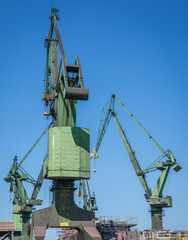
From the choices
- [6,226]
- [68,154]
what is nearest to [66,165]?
[68,154]

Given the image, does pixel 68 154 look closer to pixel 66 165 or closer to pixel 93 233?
pixel 66 165

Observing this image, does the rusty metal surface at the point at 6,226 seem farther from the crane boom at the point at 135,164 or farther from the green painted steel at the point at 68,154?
the crane boom at the point at 135,164

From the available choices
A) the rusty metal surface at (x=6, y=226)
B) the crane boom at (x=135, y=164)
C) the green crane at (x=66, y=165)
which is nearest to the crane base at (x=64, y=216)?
the green crane at (x=66, y=165)

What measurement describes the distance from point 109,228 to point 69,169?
25.4m

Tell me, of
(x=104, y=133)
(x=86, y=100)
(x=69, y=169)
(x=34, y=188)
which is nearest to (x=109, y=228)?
(x=34, y=188)

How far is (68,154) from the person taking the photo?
39719mm

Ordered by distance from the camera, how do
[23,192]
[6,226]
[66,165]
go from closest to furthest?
[6,226] < [66,165] < [23,192]

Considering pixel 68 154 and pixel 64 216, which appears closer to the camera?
pixel 68 154

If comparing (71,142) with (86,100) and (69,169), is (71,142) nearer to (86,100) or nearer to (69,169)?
(69,169)

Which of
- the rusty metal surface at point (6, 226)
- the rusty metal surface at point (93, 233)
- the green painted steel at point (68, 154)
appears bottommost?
the rusty metal surface at point (93, 233)

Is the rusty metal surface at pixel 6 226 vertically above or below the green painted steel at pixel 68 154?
below

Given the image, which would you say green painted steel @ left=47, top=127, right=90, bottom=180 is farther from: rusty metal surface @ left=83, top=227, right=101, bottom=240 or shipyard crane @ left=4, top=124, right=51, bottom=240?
shipyard crane @ left=4, top=124, right=51, bottom=240

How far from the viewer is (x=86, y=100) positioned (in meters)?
37.1

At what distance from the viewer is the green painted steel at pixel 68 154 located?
3925 centimetres
